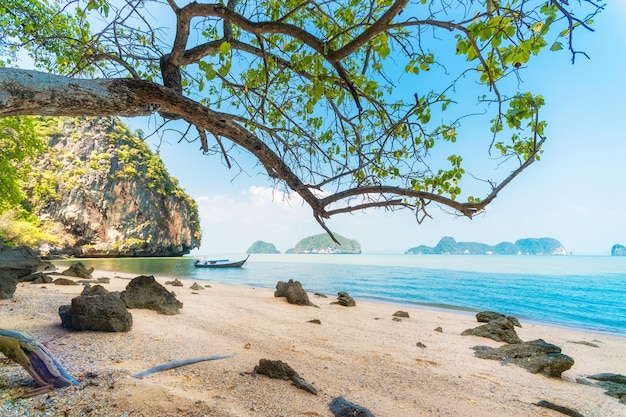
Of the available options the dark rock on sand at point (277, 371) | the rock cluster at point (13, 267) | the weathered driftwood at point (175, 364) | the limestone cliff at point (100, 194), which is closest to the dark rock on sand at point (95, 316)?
the weathered driftwood at point (175, 364)

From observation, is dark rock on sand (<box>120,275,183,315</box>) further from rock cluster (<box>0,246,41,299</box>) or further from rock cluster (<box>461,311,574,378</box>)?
rock cluster (<box>461,311,574,378</box>)

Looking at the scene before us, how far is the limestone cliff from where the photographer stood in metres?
44.2

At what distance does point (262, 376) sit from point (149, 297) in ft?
13.0

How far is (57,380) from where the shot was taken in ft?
7.05

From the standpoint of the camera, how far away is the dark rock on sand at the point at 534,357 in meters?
4.55

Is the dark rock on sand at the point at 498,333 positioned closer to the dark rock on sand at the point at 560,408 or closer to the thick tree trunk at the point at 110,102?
the dark rock on sand at the point at 560,408

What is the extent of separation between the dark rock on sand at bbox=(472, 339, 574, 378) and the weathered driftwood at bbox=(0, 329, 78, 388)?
5.79 meters

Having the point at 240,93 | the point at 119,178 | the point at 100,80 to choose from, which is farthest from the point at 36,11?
the point at 119,178

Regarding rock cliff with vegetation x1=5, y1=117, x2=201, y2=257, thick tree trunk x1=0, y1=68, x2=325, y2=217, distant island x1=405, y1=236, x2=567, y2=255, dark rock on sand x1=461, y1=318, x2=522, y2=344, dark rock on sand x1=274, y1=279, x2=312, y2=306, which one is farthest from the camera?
distant island x1=405, y1=236, x2=567, y2=255

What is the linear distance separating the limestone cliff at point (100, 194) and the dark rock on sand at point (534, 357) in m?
47.1

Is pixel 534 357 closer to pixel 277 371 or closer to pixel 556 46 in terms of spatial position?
pixel 277 371

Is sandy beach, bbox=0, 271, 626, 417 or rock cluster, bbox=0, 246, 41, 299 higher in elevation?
rock cluster, bbox=0, 246, 41, 299

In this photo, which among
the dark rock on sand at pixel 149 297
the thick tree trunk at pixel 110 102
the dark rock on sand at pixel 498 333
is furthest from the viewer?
the dark rock on sand at pixel 498 333

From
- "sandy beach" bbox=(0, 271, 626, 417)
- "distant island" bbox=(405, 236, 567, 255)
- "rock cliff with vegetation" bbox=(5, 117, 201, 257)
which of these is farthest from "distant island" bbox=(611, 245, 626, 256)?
"sandy beach" bbox=(0, 271, 626, 417)
